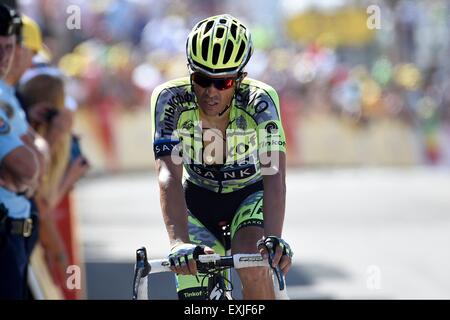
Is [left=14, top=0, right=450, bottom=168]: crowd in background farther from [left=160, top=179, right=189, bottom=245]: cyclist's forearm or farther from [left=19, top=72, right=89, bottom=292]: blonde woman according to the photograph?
[left=160, top=179, right=189, bottom=245]: cyclist's forearm

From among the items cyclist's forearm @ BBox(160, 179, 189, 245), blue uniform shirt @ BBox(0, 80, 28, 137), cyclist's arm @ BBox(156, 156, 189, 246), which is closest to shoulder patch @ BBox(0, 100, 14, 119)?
blue uniform shirt @ BBox(0, 80, 28, 137)

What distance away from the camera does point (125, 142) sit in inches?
911

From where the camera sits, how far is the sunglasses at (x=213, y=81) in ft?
17.0

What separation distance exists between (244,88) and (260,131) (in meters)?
0.26

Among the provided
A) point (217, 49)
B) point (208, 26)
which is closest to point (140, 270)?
point (217, 49)

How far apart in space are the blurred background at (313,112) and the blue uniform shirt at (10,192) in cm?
638

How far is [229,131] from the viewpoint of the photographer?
5477 mm

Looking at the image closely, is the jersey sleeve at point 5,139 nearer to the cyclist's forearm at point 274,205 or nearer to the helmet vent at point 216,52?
the helmet vent at point 216,52

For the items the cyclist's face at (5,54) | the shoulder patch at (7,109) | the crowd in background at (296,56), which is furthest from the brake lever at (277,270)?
the crowd in background at (296,56)

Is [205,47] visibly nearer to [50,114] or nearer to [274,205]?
[274,205]

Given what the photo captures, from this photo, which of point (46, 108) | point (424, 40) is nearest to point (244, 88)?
point (46, 108)

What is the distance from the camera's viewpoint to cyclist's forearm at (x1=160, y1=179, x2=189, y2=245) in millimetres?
4980

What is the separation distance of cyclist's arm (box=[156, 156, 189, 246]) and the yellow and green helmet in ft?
1.46

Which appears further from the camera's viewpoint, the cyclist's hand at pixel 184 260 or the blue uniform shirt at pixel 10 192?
the blue uniform shirt at pixel 10 192
